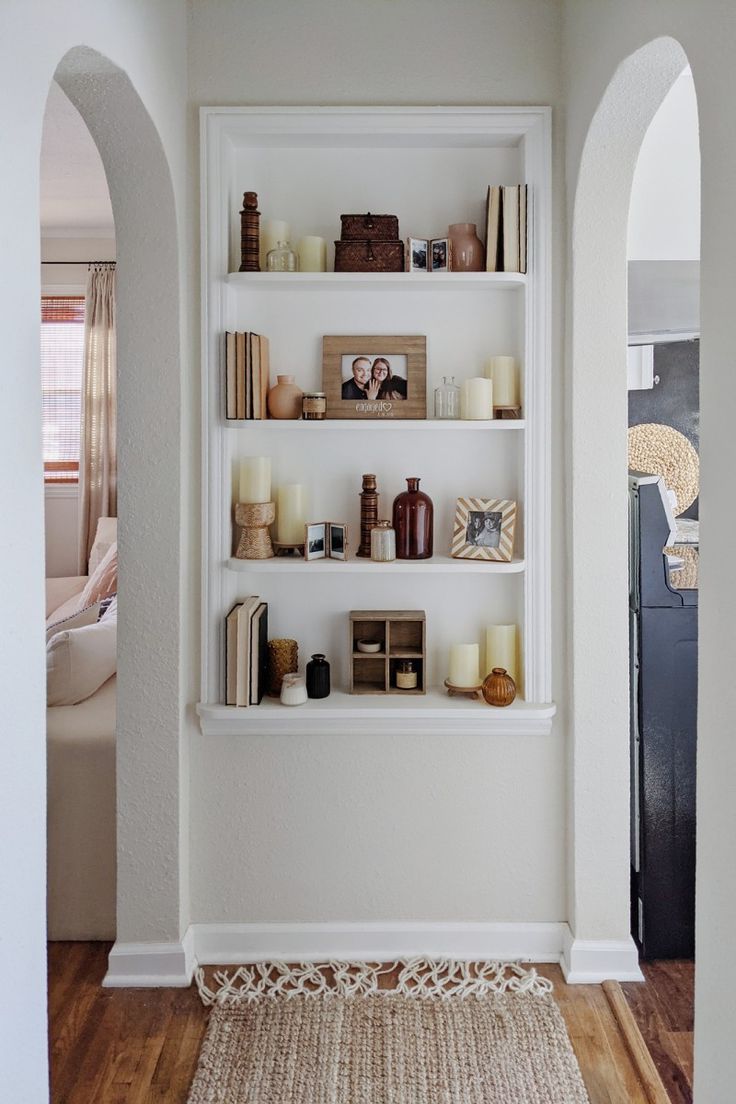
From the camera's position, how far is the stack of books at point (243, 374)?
2539 millimetres

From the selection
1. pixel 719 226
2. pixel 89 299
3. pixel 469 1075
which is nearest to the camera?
pixel 719 226

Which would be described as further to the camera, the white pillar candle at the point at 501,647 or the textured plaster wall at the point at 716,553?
the white pillar candle at the point at 501,647

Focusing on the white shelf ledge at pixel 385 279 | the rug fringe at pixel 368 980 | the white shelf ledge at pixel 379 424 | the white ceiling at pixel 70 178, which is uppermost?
the white ceiling at pixel 70 178

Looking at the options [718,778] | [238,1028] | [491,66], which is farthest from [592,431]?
[238,1028]

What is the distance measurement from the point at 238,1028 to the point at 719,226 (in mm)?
2070

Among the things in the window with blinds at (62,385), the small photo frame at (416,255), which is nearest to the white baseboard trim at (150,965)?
the small photo frame at (416,255)

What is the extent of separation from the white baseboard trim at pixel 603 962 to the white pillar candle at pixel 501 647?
29.4 inches

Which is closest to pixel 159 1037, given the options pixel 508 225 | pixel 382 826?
pixel 382 826

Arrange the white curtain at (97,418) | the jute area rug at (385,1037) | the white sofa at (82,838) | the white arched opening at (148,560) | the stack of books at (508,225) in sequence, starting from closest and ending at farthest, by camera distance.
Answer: the jute area rug at (385,1037), the white arched opening at (148,560), the stack of books at (508,225), the white sofa at (82,838), the white curtain at (97,418)

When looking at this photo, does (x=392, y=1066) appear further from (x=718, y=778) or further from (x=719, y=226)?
(x=719, y=226)

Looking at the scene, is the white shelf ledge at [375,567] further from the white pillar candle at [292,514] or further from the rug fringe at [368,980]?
the rug fringe at [368,980]

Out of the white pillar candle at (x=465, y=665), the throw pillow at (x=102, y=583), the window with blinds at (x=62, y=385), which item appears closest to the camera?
the white pillar candle at (x=465, y=665)

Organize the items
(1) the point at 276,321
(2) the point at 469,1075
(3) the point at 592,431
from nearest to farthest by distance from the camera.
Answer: (2) the point at 469,1075 < (3) the point at 592,431 < (1) the point at 276,321

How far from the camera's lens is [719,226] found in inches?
56.0
